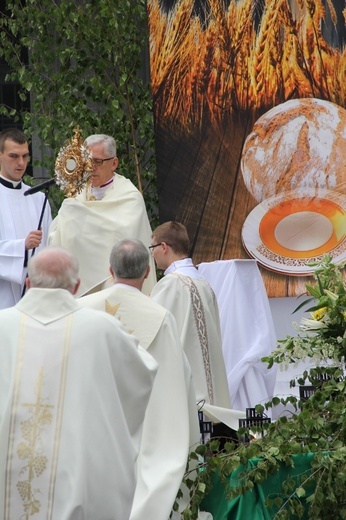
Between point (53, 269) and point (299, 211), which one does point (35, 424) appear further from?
point (299, 211)

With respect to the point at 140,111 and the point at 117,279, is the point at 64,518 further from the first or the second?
the point at 140,111

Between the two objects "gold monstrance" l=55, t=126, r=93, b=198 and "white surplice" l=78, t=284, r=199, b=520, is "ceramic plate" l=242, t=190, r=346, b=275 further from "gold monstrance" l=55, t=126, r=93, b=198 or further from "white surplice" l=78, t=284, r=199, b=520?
"white surplice" l=78, t=284, r=199, b=520

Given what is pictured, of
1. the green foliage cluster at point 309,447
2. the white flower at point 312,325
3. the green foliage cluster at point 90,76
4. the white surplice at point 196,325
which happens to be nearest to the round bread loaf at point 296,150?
the green foliage cluster at point 90,76

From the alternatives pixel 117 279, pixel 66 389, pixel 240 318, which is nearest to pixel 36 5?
pixel 240 318

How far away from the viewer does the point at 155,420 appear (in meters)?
5.93

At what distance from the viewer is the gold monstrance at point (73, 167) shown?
292 inches

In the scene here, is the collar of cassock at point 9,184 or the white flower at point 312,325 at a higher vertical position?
the collar of cassock at point 9,184

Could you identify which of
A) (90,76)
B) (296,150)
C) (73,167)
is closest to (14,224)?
(73,167)

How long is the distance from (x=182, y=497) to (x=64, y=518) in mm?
1610

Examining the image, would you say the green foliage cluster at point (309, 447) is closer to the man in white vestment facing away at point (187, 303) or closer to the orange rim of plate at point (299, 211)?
the man in white vestment facing away at point (187, 303)

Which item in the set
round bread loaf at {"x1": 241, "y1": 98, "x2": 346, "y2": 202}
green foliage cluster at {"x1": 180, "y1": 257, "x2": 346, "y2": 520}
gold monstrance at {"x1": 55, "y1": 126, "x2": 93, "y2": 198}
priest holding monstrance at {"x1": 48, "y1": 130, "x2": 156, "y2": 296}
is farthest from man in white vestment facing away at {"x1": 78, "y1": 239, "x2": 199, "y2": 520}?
round bread loaf at {"x1": 241, "y1": 98, "x2": 346, "y2": 202}

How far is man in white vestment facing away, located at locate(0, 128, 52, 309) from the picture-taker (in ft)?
25.0

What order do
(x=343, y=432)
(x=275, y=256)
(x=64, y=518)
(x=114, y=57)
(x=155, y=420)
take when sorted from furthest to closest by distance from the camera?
(x=114, y=57) → (x=275, y=256) → (x=155, y=420) → (x=343, y=432) → (x=64, y=518)

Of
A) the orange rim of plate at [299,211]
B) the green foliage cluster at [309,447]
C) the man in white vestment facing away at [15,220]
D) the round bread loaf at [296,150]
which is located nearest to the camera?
the green foliage cluster at [309,447]
